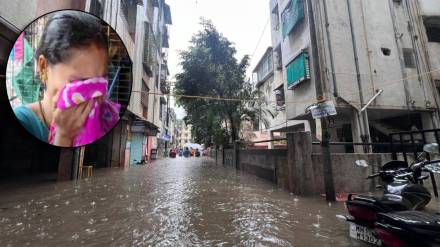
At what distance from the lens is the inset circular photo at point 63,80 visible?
3887 millimetres

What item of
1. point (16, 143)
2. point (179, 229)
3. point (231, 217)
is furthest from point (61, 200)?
point (16, 143)

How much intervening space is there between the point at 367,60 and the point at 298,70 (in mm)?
2933

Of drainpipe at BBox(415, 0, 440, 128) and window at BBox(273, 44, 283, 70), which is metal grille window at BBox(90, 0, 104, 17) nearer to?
window at BBox(273, 44, 283, 70)

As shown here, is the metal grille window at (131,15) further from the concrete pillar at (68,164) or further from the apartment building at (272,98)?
the apartment building at (272,98)

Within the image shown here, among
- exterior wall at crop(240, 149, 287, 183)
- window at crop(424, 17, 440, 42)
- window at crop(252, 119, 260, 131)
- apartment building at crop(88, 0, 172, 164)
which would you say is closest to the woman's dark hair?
exterior wall at crop(240, 149, 287, 183)

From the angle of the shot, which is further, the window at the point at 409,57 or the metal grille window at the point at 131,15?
the metal grille window at the point at 131,15

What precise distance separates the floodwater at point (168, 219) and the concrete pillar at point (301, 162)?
1.11 feet

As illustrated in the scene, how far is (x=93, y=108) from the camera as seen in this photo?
14.5 feet

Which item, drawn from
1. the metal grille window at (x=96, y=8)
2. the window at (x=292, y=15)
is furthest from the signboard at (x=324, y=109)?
the metal grille window at (x=96, y=8)

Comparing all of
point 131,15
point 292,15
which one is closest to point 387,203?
point 292,15

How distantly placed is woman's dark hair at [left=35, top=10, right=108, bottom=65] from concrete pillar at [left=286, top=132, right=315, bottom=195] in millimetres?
5052

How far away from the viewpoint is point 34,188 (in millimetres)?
6750

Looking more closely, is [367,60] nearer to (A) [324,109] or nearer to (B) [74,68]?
(A) [324,109]

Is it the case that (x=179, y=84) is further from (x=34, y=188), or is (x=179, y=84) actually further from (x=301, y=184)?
(x=301, y=184)
